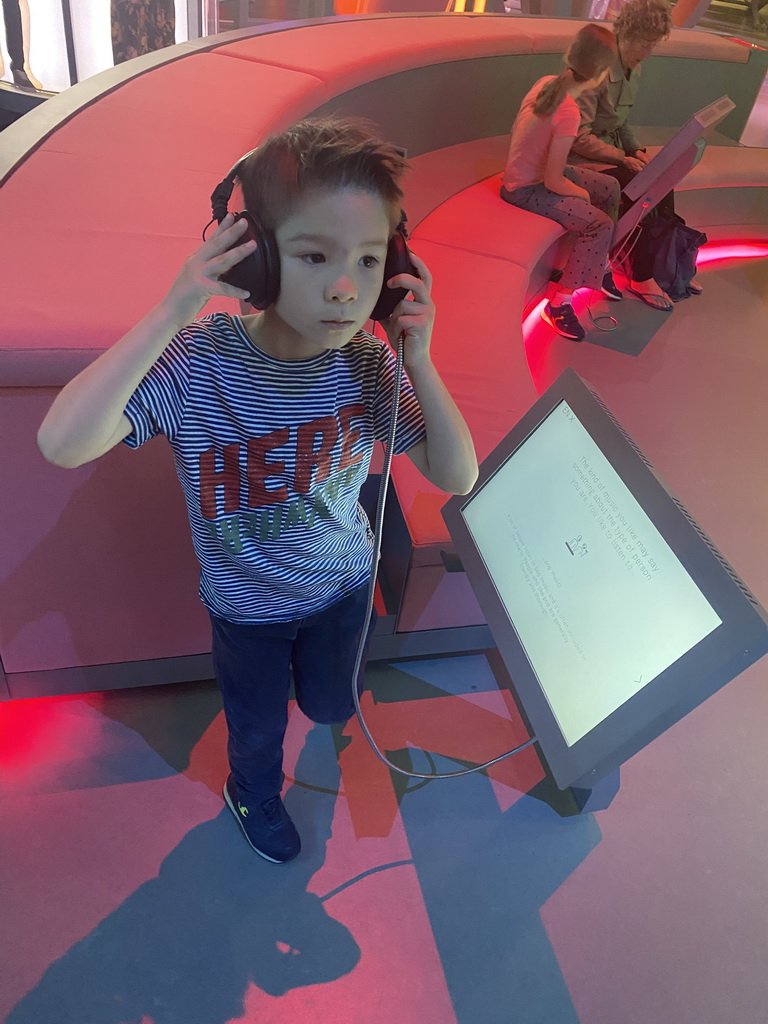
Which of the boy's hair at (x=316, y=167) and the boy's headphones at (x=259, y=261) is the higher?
the boy's hair at (x=316, y=167)

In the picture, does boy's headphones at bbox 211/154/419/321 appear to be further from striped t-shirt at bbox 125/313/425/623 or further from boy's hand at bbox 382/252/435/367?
striped t-shirt at bbox 125/313/425/623

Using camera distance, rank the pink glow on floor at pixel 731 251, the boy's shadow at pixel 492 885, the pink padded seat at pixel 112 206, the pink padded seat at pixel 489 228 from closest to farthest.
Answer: the pink padded seat at pixel 112 206
the boy's shadow at pixel 492 885
the pink padded seat at pixel 489 228
the pink glow on floor at pixel 731 251

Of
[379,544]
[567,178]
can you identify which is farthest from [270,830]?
[567,178]

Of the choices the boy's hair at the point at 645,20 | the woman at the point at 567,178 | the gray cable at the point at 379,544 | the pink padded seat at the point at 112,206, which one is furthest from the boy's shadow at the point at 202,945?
the boy's hair at the point at 645,20

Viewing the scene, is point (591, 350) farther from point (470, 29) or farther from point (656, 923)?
point (656, 923)

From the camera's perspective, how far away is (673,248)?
3.79m

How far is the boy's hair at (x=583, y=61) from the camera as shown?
2.89 m

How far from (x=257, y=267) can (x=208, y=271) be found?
0.19 feet

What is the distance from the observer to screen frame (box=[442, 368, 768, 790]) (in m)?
0.88

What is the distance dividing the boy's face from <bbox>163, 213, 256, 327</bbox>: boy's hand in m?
0.05

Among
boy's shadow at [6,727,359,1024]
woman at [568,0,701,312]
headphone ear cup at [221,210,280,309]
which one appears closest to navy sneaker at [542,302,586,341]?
woman at [568,0,701,312]

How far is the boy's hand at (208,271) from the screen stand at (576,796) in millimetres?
1225

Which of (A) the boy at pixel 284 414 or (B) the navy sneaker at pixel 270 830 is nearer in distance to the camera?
(A) the boy at pixel 284 414

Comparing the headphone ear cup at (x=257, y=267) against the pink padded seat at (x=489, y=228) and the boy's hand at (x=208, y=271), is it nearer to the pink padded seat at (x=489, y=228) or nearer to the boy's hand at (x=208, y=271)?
the boy's hand at (x=208, y=271)
